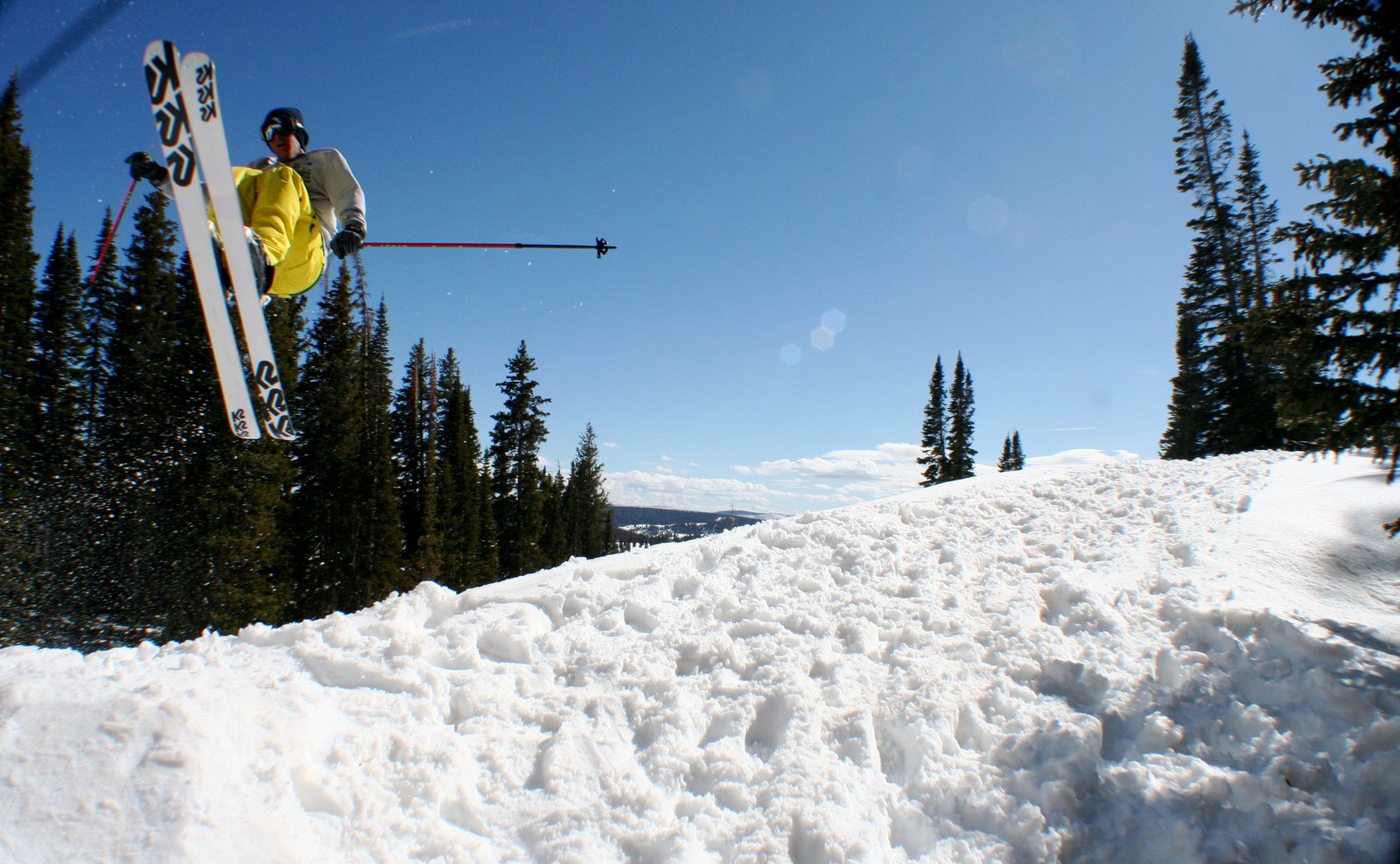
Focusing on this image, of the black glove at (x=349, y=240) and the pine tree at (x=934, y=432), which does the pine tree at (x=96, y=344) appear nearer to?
the black glove at (x=349, y=240)

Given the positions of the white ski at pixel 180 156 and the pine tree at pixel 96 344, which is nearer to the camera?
the white ski at pixel 180 156

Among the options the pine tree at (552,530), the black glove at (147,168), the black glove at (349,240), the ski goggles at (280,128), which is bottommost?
the pine tree at (552,530)

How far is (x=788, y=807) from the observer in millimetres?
3244

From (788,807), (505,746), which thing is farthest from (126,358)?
(788,807)

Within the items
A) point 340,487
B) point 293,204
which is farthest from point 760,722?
point 340,487

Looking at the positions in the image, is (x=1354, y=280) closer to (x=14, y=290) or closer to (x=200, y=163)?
(x=200, y=163)

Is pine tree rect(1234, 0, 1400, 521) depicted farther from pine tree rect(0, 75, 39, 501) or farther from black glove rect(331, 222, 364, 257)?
pine tree rect(0, 75, 39, 501)

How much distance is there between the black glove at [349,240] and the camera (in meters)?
5.96

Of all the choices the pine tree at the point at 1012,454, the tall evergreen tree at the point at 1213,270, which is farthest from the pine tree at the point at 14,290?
the pine tree at the point at 1012,454

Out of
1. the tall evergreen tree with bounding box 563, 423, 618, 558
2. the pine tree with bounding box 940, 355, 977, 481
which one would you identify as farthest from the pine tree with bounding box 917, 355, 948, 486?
the tall evergreen tree with bounding box 563, 423, 618, 558

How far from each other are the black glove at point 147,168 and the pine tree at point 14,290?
1951 centimetres

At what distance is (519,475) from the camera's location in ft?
134

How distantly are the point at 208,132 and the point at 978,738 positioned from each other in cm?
813

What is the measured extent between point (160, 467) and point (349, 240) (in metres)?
18.6
